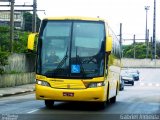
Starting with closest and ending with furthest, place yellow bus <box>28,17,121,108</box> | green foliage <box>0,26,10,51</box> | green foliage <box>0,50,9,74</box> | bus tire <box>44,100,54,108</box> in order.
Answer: yellow bus <box>28,17,121,108</box> → bus tire <box>44,100,54,108</box> → green foliage <box>0,50,9,74</box> → green foliage <box>0,26,10,51</box>

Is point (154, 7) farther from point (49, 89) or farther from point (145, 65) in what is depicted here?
point (49, 89)

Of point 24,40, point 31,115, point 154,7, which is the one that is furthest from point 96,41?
point 154,7

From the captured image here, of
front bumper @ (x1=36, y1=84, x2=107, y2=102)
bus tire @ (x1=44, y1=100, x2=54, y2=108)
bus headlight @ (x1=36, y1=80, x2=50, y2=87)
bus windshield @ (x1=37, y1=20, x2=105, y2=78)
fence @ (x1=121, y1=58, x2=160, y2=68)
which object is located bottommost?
fence @ (x1=121, y1=58, x2=160, y2=68)

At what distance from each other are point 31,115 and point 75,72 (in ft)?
9.78

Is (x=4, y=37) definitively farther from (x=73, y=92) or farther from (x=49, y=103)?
(x=73, y=92)

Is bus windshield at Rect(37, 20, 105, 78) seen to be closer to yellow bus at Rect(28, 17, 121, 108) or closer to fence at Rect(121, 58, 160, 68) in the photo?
yellow bus at Rect(28, 17, 121, 108)

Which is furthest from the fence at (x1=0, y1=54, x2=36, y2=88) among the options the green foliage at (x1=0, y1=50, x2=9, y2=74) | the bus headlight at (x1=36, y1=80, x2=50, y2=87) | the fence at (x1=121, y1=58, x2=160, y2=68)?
the fence at (x1=121, y1=58, x2=160, y2=68)

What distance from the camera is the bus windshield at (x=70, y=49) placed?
1884cm

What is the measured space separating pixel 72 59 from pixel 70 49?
14.2 inches

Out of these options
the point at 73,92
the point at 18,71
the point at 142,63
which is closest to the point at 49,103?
the point at 73,92

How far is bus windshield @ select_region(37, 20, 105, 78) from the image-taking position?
18.8 metres

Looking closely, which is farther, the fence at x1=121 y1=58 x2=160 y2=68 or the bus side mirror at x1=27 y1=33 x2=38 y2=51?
the fence at x1=121 y1=58 x2=160 y2=68

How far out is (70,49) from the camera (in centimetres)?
1903

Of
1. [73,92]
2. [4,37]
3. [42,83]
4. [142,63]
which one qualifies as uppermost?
[4,37]
